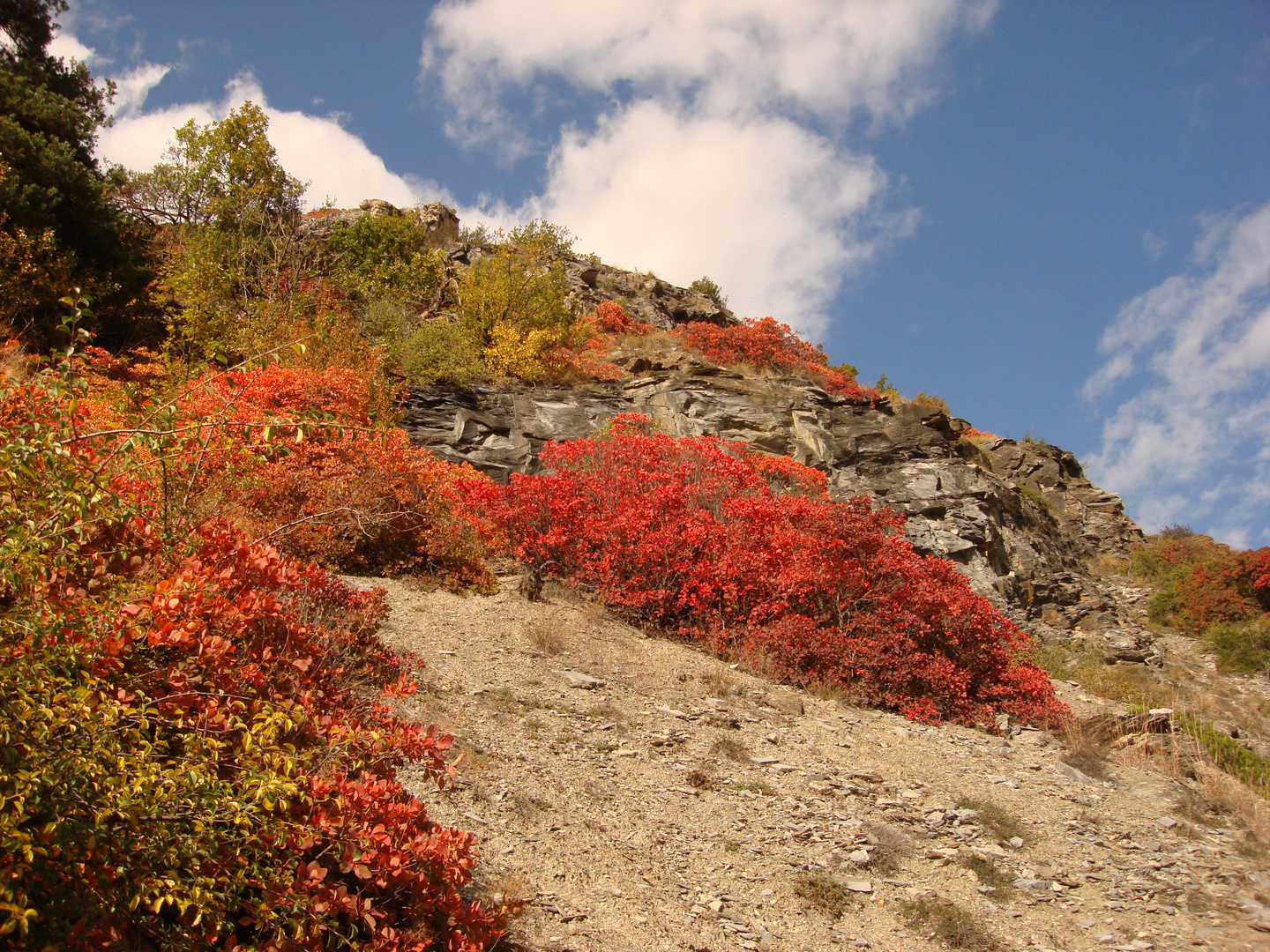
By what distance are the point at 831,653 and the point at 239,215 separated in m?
17.8

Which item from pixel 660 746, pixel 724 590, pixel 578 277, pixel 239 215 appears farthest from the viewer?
pixel 578 277

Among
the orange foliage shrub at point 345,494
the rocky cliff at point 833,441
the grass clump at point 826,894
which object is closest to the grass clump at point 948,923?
the grass clump at point 826,894

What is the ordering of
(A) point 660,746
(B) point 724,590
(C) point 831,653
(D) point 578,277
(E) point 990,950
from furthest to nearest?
(D) point 578,277
(B) point 724,590
(C) point 831,653
(A) point 660,746
(E) point 990,950

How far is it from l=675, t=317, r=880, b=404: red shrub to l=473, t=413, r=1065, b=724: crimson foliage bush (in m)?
10.7

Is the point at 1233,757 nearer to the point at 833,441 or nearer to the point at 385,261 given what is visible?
the point at 833,441

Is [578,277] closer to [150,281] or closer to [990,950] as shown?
[150,281]

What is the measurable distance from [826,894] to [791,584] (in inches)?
210

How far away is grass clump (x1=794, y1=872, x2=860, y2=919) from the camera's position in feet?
15.6

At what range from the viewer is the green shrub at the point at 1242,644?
17.7 m

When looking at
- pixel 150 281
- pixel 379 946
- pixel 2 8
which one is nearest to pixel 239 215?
pixel 150 281

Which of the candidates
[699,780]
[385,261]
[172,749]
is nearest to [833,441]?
[699,780]

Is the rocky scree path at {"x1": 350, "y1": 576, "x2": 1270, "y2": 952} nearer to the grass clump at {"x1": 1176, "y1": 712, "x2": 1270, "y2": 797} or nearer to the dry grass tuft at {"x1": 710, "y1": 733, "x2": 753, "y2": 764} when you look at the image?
the dry grass tuft at {"x1": 710, "y1": 733, "x2": 753, "y2": 764}

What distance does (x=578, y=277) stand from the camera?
28.1m

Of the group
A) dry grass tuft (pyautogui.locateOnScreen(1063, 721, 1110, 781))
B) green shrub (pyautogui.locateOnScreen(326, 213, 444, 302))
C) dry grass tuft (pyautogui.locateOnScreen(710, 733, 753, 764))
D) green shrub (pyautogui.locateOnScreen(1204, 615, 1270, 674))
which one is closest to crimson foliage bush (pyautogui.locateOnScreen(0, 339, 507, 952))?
dry grass tuft (pyautogui.locateOnScreen(710, 733, 753, 764))
